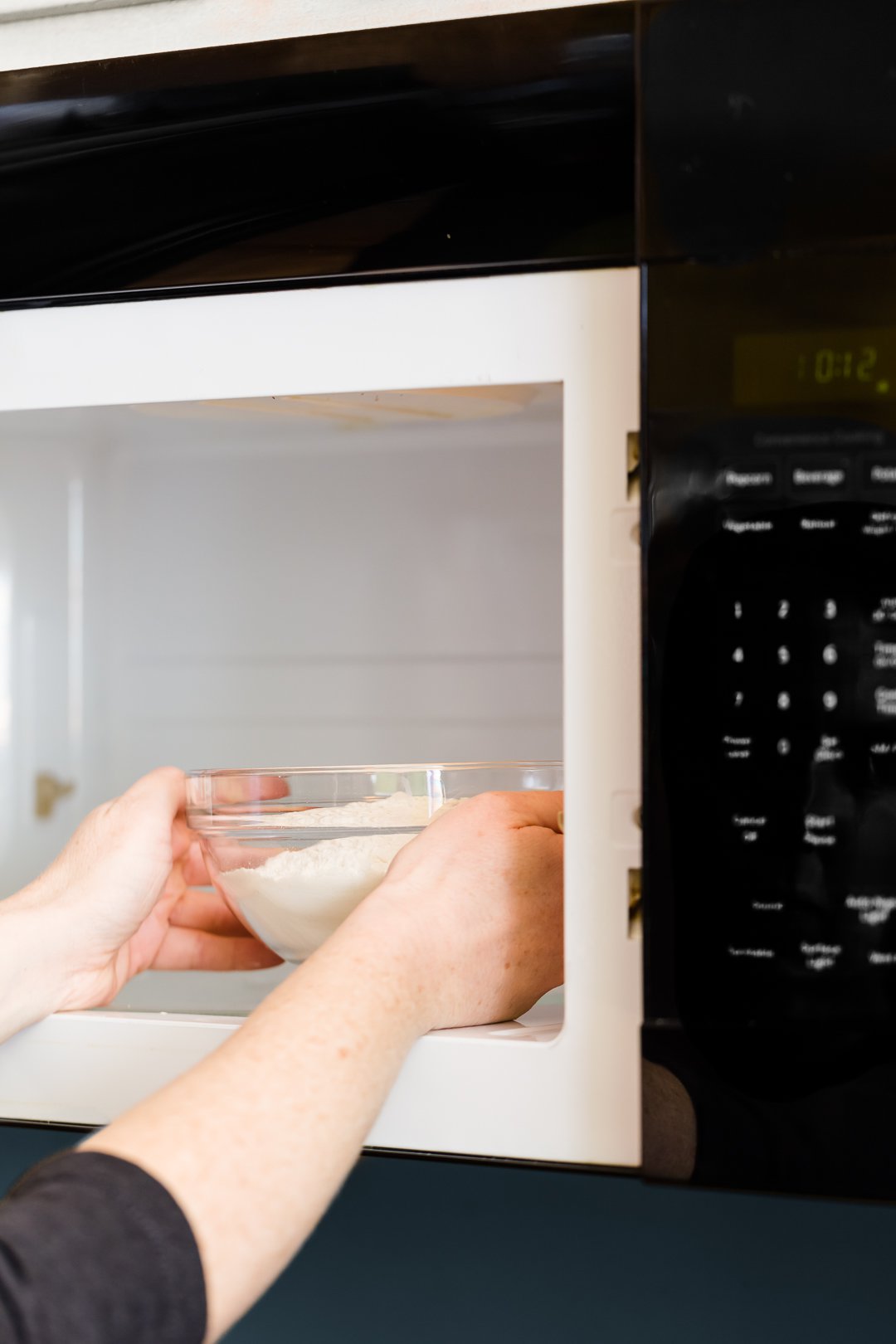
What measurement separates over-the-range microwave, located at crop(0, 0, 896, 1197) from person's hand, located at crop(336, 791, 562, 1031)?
0.08 ft

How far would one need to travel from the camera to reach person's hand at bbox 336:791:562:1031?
0.54 meters

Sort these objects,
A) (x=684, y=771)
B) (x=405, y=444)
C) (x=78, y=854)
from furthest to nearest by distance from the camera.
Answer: (x=405, y=444) < (x=78, y=854) < (x=684, y=771)

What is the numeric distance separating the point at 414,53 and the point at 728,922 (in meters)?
0.43

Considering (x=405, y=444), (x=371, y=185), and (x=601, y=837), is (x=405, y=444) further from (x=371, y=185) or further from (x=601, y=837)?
(x=601, y=837)

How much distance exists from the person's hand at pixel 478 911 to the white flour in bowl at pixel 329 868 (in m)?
0.04

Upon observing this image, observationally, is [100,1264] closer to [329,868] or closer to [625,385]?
[329,868]

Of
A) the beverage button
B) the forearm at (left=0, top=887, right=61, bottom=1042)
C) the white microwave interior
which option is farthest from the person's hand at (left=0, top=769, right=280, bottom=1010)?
the beverage button

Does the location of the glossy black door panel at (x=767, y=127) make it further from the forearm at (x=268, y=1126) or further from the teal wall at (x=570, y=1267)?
the teal wall at (x=570, y=1267)

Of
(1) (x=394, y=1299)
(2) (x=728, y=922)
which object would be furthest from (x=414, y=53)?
(1) (x=394, y=1299)

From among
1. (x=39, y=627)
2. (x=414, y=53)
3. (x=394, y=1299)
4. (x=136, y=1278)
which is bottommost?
(x=394, y=1299)

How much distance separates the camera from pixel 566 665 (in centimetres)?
51

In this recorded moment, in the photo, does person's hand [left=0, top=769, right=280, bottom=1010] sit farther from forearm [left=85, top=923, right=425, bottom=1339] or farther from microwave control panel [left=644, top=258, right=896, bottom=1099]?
microwave control panel [left=644, top=258, right=896, bottom=1099]

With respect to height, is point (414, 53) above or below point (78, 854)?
above

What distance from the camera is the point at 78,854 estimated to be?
66 cm
